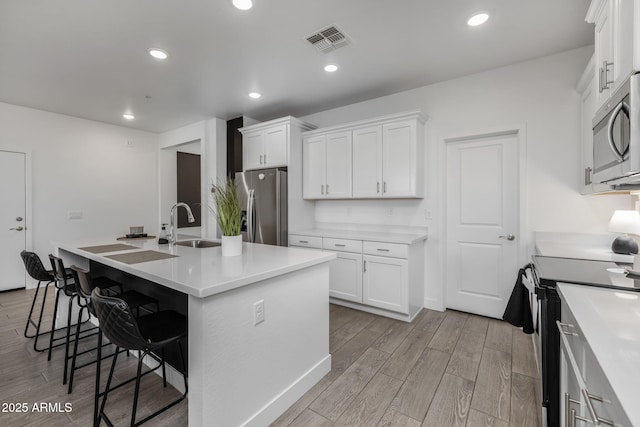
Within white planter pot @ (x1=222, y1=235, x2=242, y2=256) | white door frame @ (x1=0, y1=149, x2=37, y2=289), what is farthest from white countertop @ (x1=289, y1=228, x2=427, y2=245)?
white door frame @ (x1=0, y1=149, x2=37, y2=289)

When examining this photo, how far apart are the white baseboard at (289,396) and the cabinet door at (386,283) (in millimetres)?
1178

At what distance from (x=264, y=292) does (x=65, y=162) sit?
194 inches

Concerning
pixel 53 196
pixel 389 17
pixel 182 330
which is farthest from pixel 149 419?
pixel 53 196

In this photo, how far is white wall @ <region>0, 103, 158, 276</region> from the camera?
14.1 feet

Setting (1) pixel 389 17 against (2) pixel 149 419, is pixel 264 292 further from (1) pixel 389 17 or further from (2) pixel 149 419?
(1) pixel 389 17

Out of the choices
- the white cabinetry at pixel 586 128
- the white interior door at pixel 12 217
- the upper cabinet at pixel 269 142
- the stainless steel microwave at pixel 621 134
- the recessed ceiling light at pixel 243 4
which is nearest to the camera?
the stainless steel microwave at pixel 621 134

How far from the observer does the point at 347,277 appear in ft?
11.3

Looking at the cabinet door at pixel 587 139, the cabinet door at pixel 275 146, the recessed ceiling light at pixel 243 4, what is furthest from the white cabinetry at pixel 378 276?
the recessed ceiling light at pixel 243 4

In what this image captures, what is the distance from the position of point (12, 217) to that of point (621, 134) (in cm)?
637

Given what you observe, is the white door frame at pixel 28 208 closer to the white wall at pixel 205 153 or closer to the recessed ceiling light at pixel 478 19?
the white wall at pixel 205 153

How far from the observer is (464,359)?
2.33 metres

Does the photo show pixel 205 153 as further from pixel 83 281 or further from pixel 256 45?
pixel 83 281

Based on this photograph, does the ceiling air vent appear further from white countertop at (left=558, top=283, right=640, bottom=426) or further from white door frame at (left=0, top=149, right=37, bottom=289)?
white door frame at (left=0, top=149, right=37, bottom=289)

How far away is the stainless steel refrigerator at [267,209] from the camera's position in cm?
387
